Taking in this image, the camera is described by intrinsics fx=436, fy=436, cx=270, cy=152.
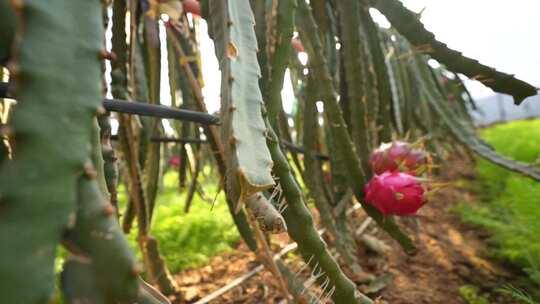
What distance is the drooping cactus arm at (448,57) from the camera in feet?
2.78

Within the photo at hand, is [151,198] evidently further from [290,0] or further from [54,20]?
[54,20]

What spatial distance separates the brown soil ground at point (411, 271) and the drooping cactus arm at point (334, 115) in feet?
0.57

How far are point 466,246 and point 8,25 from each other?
153 centimetres

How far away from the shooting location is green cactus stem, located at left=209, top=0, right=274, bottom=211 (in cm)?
40

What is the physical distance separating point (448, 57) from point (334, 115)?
0.26 meters

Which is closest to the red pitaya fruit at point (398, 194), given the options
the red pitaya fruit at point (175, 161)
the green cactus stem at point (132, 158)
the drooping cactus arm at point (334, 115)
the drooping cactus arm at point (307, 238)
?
the drooping cactus arm at point (334, 115)

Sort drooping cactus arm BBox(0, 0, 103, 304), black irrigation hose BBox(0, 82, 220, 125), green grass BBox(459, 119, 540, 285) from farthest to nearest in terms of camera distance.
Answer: green grass BBox(459, 119, 540, 285) < black irrigation hose BBox(0, 82, 220, 125) < drooping cactus arm BBox(0, 0, 103, 304)

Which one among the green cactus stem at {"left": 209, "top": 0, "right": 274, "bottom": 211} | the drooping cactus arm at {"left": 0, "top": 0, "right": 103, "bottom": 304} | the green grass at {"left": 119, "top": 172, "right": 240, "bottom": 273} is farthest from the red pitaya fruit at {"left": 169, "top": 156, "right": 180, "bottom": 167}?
the drooping cactus arm at {"left": 0, "top": 0, "right": 103, "bottom": 304}

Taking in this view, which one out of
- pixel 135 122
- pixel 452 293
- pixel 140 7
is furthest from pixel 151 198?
pixel 452 293

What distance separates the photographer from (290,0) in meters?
0.80

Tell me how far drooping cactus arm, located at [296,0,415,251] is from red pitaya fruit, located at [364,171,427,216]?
0.07 metres

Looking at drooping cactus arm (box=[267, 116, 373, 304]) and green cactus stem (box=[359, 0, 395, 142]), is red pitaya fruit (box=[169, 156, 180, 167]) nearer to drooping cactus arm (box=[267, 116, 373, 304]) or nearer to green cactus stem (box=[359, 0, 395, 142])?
green cactus stem (box=[359, 0, 395, 142])

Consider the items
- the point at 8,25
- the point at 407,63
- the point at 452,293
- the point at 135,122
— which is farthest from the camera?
the point at 407,63

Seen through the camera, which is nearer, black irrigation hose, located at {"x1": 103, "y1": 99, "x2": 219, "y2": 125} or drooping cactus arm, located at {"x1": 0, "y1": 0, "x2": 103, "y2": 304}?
drooping cactus arm, located at {"x1": 0, "y1": 0, "x2": 103, "y2": 304}
